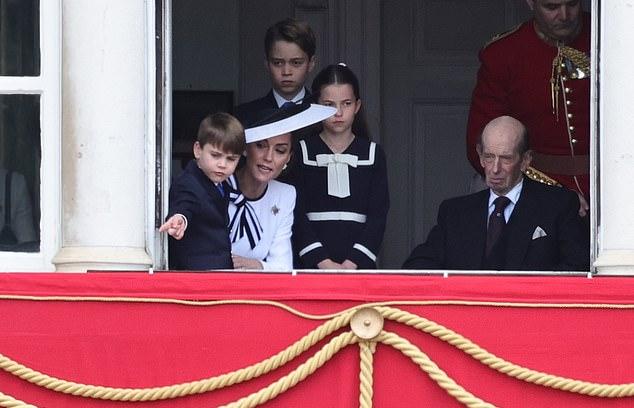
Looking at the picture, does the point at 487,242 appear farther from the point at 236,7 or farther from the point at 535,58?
the point at 236,7

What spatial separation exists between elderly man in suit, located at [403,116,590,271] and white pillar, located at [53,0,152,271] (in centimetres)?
111

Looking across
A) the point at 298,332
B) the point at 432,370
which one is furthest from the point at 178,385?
the point at 432,370

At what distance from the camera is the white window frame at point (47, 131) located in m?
6.92

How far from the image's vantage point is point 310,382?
21.2 ft

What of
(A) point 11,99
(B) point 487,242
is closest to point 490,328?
(B) point 487,242

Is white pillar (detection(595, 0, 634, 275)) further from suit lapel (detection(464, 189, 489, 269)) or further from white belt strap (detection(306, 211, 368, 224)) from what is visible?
white belt strap (detection(306, 211, 368, 224))

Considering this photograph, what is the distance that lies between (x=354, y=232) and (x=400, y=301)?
3.80 ft

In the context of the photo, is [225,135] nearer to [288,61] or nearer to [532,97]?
[288,61]

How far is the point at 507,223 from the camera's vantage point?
725cm

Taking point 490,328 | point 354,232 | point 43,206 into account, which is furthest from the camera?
point 354,232

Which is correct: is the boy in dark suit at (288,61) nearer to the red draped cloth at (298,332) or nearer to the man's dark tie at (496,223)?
the man's dark tie at (496,223)

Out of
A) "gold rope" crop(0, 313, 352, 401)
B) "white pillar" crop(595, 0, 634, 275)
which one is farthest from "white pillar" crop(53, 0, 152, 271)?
"white pillar" crop(595, 0, 634, 275)

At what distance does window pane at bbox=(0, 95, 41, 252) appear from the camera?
6.97 m

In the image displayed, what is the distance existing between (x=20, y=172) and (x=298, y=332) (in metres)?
1.20
